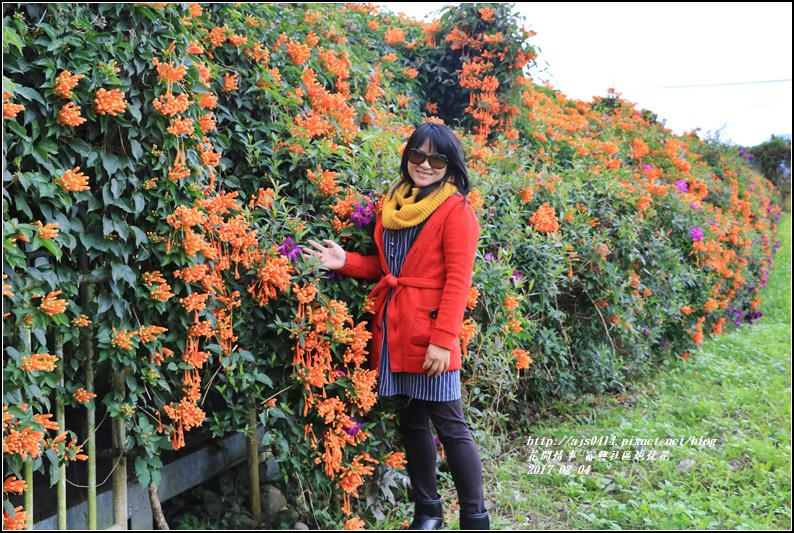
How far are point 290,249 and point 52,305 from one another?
2.72ft

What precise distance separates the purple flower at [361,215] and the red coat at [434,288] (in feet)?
0.91

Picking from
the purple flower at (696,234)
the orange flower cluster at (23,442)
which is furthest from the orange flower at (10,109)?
the purple flower at (696,234)

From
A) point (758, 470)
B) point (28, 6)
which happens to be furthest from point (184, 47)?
point (758, 470)

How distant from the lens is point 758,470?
116 inches

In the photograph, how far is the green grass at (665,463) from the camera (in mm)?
2686

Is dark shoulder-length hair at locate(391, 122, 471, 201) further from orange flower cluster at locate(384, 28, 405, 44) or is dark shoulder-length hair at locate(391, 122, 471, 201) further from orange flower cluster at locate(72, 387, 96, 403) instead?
orange flower cluster at locate(384, 28, 405, 44)

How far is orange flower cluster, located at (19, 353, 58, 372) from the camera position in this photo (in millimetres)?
1645

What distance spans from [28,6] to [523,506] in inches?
103

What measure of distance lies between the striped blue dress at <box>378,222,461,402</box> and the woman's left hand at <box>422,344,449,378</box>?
0.20 feet

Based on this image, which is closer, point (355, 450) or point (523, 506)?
point (355, 450)

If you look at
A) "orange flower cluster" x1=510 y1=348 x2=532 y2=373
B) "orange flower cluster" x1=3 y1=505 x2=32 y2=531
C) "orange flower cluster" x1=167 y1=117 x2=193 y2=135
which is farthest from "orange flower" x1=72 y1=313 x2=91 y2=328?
"orange flower cluster" x1=510 y1=348 x2=532 y2=373

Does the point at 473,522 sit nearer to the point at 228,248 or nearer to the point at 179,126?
the point at 228,248

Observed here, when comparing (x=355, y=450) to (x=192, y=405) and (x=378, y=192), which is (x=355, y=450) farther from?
(x=378, y=192)

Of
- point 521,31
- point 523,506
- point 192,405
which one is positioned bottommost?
point 523,506
